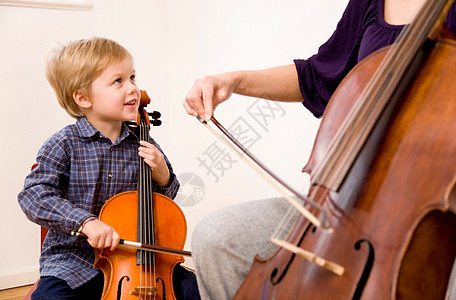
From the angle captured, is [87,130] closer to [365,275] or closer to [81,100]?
[81,100]

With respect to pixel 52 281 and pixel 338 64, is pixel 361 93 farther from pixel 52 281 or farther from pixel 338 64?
pixel 52 281

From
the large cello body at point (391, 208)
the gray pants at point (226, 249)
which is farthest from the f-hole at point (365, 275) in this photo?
the gray pants at point (226, 249)

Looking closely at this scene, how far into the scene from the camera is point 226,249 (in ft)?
2.19

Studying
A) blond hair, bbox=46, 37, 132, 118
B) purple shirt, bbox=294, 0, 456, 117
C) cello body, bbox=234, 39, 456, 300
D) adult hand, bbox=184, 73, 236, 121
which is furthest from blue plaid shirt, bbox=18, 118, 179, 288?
cello body, bbox=234, 39, 456, 300

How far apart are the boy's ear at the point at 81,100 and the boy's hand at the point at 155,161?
0.21 metres

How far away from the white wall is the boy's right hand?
30.0 inches

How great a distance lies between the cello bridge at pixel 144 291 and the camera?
36.7 inches

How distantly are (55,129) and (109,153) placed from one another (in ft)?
2.82

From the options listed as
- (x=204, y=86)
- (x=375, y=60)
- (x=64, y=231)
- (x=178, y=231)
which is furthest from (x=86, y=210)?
(x=375, y=60)

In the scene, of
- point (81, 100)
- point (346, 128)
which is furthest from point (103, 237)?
point (346, 128)

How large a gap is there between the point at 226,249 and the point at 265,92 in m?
0.40

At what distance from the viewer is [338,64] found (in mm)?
921

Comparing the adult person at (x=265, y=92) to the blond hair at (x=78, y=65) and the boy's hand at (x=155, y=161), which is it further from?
the blond hair at (x=78, y=65)

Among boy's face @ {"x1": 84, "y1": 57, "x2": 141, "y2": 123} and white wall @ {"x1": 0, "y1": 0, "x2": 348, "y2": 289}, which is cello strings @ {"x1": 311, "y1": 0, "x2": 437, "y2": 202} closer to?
boy's face @ {"x1": 84, "y1": 57, "x2": 141, "y2": 123}
